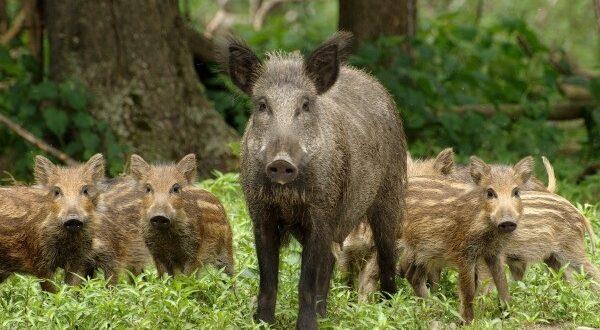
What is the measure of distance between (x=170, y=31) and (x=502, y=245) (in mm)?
5042

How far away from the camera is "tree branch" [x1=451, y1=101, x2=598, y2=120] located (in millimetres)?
13234

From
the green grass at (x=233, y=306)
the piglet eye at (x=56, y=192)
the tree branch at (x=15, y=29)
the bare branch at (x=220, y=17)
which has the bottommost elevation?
the green grass at (x=233, y=306)

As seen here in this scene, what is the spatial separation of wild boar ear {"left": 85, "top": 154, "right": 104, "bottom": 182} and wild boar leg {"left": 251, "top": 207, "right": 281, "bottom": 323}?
1893 millimetres

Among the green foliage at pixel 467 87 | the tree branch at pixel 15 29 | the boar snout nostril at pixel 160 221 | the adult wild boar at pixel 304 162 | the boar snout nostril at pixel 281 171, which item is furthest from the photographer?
the green foliage at pixel 467 87

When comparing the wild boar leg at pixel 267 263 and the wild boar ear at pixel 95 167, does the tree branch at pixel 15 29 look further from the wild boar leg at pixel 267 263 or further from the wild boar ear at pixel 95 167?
the wild boar leg at pixel 267 263

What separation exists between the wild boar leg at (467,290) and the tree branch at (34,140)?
4218 millimetres

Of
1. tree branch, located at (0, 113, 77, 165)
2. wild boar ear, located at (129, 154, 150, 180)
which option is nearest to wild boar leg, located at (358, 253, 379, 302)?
wild boar ear, located at (129, 154, 150, 180)

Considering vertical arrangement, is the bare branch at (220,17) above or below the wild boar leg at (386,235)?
above

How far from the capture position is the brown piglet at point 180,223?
811 cm

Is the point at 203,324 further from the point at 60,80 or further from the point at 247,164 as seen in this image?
the point at 60,80

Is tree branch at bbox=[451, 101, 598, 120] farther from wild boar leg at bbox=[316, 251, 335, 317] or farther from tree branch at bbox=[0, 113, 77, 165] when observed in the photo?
wild boar leg at bbox=[316, 251, 335, 317]

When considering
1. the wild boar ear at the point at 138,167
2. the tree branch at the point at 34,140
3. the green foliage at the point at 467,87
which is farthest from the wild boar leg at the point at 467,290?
the green foliage at the point at 467,87

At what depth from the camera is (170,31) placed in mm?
11859

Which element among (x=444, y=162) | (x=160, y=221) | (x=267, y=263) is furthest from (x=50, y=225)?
(x=444, y=162)
